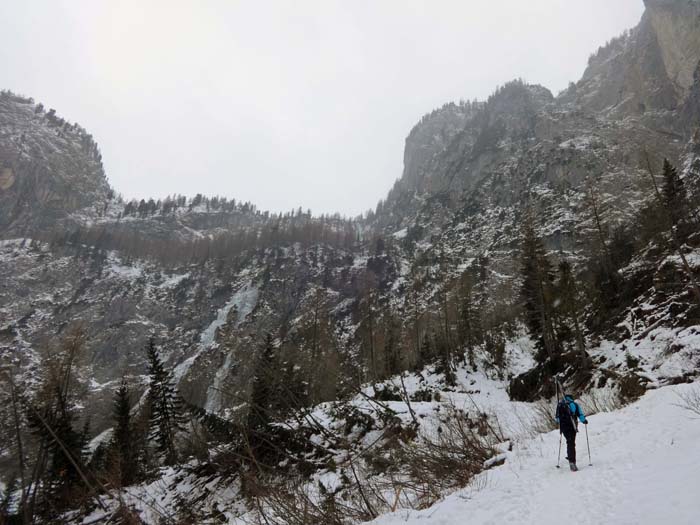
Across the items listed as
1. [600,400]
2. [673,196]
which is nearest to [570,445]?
[600,400]

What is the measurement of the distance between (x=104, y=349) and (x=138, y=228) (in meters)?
80.2

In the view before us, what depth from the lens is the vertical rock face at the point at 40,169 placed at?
450 ft

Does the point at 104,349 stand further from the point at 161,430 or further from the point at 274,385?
the point at 274,385

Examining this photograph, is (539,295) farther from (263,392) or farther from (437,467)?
(263,392)

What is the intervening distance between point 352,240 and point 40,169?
397ft

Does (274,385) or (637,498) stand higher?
(274,385)

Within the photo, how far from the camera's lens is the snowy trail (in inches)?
177

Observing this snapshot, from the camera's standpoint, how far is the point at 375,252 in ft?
370

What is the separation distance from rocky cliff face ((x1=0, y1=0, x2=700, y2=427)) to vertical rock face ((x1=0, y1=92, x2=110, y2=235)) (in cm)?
60

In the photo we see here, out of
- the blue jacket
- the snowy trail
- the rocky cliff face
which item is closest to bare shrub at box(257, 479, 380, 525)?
the snowy trail

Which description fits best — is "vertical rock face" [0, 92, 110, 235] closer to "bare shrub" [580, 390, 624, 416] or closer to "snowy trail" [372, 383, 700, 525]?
"bare shrub" [580, 390, 624, 416]

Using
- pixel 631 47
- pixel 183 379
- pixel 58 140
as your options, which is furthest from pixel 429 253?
pixel 58 140

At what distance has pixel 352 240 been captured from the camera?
Answer: 421ft

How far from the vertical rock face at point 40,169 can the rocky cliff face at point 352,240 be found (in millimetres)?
604
